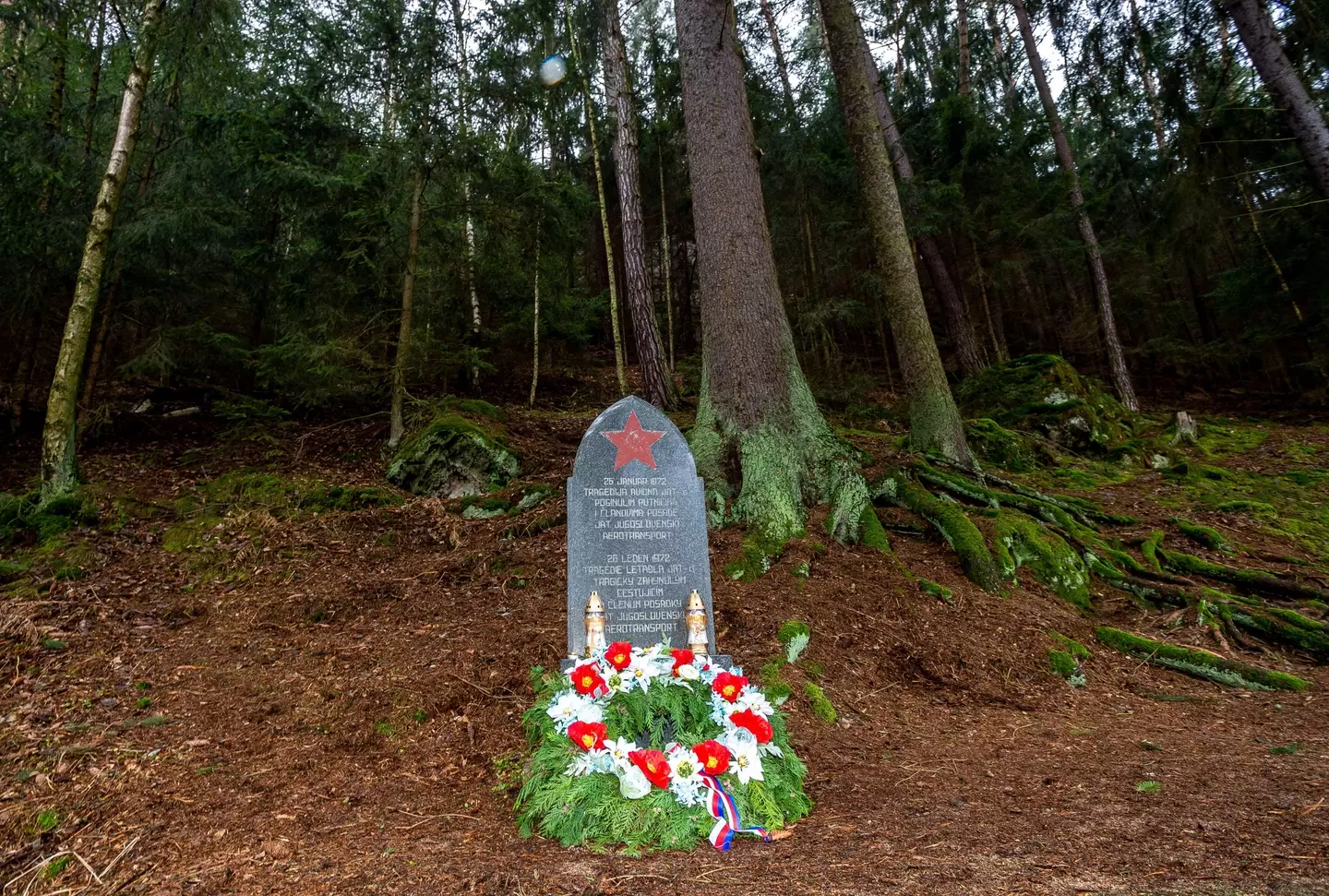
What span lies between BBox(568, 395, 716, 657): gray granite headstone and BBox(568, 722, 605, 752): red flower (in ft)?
3.09

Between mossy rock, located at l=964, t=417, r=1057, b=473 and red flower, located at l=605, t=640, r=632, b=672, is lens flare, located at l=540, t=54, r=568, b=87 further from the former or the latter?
red flower, located at l=605, t=640, r=632, b=672

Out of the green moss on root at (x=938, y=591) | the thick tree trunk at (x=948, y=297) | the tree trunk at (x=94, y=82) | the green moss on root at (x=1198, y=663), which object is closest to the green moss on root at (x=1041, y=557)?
the green moss on root at (x=1198, y=663)

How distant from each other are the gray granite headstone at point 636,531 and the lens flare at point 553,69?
8501 mm

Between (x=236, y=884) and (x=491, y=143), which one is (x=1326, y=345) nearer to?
(x=491, y=143)

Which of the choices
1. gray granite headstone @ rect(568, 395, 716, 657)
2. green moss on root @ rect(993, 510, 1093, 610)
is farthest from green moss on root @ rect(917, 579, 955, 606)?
gray granite headstone @ rect(568, 395, 716, 657)

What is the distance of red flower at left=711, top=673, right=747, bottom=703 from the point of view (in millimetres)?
3297

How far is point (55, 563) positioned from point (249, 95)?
8.86m

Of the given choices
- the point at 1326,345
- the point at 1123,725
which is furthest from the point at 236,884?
the point at 1326,345

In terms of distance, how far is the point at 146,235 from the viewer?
8.86 meters

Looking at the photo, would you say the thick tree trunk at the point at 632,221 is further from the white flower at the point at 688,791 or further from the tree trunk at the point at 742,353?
the white flower at the point at 688,791

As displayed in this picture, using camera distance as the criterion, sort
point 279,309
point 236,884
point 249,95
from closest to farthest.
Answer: point 236,884, point 279,309, point 249,95

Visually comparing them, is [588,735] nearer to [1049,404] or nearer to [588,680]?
[588,680]

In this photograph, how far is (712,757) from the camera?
300 cm

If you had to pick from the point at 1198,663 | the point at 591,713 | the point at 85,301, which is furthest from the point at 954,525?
the point at 85,301
